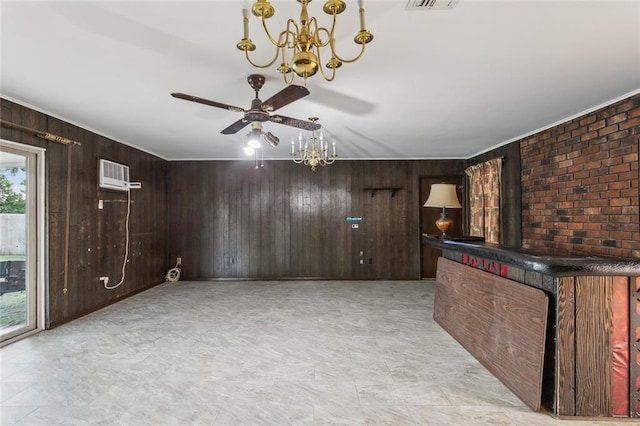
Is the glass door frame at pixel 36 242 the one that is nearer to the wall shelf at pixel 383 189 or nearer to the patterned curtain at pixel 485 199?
the wall shelf at pixel 383 189

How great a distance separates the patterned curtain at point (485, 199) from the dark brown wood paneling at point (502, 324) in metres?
2.20

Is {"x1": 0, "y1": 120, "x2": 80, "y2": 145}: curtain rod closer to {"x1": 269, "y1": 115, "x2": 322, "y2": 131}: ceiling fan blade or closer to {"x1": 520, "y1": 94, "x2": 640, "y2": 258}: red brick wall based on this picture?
{"x1": 269, "y1": 115, "x2": 322, "y2": 131}: ceiling fan blade

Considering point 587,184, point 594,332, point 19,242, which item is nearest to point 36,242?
point 19,242

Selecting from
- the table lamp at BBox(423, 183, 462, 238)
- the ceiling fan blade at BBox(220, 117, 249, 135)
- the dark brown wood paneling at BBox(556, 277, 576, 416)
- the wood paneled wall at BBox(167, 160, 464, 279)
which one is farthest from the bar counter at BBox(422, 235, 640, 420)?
the wood paneled wall at BBox(167, 160, 464, 279)

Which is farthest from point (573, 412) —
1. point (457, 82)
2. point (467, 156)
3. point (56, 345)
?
point (467, 156)

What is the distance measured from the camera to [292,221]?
6320mm

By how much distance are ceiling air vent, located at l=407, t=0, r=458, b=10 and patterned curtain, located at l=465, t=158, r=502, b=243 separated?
12.6 feet

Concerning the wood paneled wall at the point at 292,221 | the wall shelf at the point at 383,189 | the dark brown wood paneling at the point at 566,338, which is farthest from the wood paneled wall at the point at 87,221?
the dark brown wood paneling at the point at 566,338

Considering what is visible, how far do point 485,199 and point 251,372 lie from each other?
184 inches

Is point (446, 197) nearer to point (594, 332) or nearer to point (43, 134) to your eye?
point (594, 332)

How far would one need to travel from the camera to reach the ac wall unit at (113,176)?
429 centimetres

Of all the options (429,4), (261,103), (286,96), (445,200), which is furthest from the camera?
(445,200)

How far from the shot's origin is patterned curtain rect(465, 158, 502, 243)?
4.95m

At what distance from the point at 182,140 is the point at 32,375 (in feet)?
11.0
